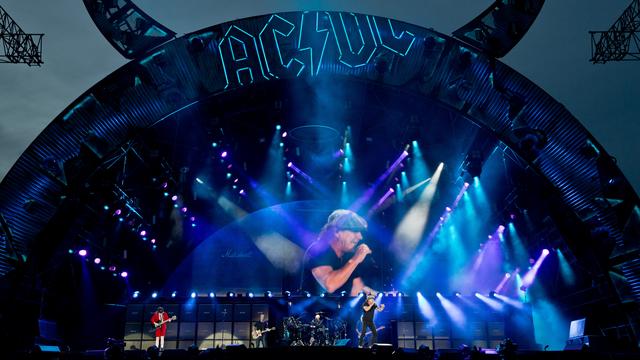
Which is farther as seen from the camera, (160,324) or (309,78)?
(160,324)

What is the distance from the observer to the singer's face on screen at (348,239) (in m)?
23.9

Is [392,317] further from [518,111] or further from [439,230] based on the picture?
[518,111]

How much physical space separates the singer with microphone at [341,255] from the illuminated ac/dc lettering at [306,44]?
31.5 feet

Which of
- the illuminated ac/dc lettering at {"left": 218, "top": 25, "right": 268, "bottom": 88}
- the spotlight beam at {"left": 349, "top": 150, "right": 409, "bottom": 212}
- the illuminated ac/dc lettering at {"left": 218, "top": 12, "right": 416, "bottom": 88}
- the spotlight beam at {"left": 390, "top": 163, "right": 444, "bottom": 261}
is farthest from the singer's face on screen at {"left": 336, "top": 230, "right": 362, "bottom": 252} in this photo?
the illuminated ac/dc lettering at {"left": 218, "top": 25, "right": 268, "bottom": 88}

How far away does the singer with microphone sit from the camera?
75.9 ft

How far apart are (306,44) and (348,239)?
1066 cm

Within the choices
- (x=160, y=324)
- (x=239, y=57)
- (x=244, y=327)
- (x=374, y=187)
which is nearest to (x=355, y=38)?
(x=239, y=57)

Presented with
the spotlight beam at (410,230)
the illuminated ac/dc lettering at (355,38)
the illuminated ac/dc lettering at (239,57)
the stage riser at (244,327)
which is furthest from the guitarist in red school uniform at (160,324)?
the illuminated ac/dc lettering at (355,38)

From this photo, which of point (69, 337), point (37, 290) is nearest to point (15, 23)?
point (37, 290)

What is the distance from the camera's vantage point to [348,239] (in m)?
24.1

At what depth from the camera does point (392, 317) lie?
22625 millimetres

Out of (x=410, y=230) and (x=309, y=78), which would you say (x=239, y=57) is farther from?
(x=410, y=230)

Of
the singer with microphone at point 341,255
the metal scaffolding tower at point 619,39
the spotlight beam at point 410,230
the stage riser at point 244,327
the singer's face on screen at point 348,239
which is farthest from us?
the singer's face on screen at point 348,239

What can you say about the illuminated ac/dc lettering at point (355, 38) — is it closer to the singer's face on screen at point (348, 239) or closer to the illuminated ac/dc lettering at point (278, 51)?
the illuminated ac/dc lettering at point (278, 51)
